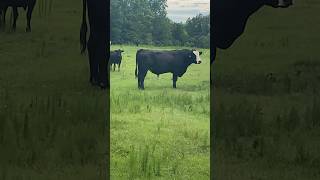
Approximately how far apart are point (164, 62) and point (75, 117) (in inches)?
23.7

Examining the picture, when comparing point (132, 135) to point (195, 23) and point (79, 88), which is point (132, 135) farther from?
point (195, 23)

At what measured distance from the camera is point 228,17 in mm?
2404

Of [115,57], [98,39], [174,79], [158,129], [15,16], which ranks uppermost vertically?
[15,16]

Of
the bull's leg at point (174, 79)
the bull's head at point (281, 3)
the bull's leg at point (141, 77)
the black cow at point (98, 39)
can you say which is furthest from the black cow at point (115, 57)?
the bull's head at point (281, 3)

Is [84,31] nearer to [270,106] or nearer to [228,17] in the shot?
[228,17]

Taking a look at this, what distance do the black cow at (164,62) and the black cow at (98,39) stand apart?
191 millimetres

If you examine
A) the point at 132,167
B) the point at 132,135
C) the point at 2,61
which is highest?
the point at 2,61

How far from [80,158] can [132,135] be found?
0.32 m

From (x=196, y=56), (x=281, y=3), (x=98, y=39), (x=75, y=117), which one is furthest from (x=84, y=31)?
(x=281, y=3)

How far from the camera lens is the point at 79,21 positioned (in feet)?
7.67

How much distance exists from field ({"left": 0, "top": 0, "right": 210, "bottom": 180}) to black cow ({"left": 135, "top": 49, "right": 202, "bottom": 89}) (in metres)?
0.05

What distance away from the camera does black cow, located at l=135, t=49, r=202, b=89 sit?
243cm

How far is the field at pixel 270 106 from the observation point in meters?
2.36

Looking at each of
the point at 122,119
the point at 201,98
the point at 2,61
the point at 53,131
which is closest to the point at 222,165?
the point at 201,98
